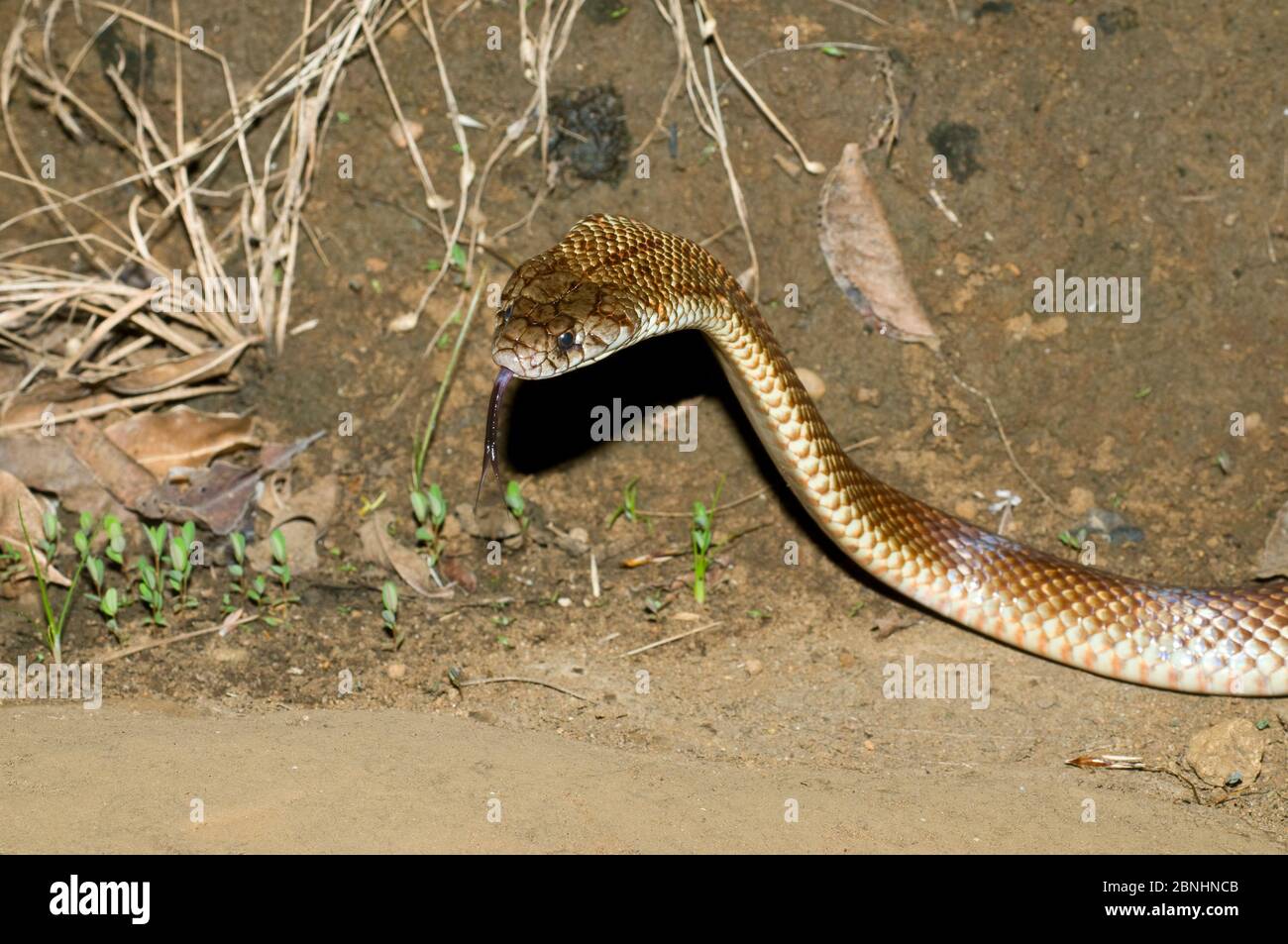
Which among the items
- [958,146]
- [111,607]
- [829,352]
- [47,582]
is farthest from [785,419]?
[47,582]

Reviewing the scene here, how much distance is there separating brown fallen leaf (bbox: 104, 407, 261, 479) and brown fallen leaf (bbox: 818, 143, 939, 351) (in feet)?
11.0

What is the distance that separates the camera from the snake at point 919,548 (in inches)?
213

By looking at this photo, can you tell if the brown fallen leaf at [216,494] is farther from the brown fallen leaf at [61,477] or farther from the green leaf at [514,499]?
the green leaf at [514,499]

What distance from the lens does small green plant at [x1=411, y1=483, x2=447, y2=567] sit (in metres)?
6.34

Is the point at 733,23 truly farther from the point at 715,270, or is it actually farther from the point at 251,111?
the point at 251,111

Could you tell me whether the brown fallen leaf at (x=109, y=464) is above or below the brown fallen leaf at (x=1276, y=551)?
above

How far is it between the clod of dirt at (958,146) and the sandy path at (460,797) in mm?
3362

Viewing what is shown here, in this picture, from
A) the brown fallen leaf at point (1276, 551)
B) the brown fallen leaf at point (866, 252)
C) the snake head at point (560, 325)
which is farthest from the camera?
the brown fallen leaf at point (866, 252)

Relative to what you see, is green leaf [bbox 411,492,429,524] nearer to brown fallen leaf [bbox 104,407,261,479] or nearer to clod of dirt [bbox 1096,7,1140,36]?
brown fallen leaf [bbox 104,407,261,479]

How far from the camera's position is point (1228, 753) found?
17.6 feet

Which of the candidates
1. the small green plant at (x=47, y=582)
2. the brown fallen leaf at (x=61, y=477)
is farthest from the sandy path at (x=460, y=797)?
the brown fallen leaf at (x=61, y=477)

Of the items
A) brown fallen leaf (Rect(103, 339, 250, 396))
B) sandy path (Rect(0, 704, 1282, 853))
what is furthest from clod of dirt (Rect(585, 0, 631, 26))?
sandy path (Rect(0, 704, 1282, 853))

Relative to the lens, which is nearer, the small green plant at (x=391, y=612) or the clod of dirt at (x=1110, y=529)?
the small green plant at (x=391, y=612)

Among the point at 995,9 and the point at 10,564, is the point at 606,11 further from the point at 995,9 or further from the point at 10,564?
the point at 10,564
